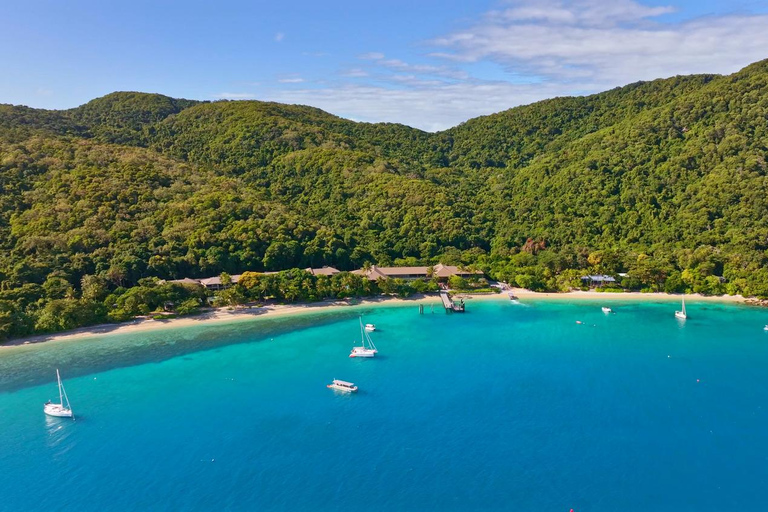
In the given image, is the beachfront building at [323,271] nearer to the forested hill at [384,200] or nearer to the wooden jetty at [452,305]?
the forested hill at [384,200]

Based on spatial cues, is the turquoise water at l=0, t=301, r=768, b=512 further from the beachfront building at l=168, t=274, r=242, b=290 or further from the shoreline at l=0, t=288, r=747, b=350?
the beachfront building at l=168, t=274, r=242, b=290

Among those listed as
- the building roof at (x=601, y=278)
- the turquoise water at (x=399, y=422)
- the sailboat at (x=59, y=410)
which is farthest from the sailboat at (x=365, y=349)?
the building roof at (x=601, y=278)

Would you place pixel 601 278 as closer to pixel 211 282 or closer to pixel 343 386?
pixel 343 386

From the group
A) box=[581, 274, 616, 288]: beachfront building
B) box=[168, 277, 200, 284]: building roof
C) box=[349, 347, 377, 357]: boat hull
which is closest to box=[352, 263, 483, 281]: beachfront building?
box=[581, 274, 616, 288]: beachfront building

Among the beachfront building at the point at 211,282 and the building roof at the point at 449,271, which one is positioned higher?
the building roof at the point at 449,271

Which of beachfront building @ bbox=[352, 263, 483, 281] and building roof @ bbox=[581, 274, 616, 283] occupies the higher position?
beachfront building @ bbox=[352, 263, 483, 281]

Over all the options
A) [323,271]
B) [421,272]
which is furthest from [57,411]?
[421,272]
